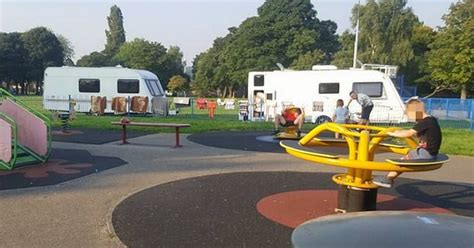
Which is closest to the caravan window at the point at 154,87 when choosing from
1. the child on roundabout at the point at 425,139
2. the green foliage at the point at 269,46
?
the child on roundabout at the point at 425,139

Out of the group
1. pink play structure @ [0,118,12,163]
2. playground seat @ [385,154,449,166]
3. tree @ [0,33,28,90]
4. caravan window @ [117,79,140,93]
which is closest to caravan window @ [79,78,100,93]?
caravan window @ [117,79,140,93]

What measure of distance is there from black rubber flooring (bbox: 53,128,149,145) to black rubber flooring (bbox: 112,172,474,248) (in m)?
6.23

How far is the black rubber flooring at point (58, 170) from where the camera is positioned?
7.12 m

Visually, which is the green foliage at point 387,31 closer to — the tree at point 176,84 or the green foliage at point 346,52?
the green foliage at point 346,52

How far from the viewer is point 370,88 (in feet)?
67.1

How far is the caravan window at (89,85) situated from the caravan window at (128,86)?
1293 millimetres

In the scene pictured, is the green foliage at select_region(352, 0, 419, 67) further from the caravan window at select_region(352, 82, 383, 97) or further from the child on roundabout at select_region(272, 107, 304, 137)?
the child on roundabout at select_region(272, 107, 304, 137)

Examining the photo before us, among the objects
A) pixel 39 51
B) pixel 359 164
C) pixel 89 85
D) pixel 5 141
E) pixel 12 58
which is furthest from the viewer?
pixel 39 51

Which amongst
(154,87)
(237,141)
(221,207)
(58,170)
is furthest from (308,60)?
(221,207)

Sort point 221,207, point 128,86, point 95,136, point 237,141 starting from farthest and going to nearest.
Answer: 1. point 128,86
2. point 95,136
3. point 237,141
4. point 221,207

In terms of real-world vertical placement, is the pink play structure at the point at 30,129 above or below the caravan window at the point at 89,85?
below

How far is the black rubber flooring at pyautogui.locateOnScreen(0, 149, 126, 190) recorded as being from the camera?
280 inches

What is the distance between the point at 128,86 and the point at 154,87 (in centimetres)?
173

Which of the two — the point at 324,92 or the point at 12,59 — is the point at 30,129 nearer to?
the point at 324,92
